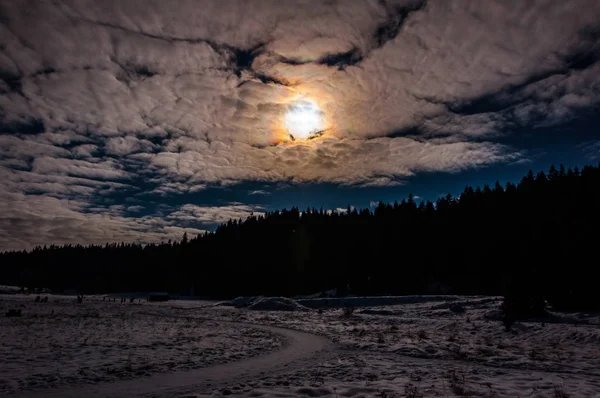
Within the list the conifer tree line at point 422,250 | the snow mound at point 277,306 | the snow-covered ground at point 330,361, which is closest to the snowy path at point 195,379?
the snow-covered ground at point 330,361

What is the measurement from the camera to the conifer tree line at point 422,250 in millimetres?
30141

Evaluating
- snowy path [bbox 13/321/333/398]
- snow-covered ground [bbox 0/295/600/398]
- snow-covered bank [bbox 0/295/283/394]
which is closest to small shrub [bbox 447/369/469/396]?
snow-covered ground [bbox 0/295/600/398]

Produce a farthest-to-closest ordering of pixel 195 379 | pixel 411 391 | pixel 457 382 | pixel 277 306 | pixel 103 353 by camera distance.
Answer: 1. pixel 277 306
2. pixel 103 353
3. pixel 195 379
4. pixel 457 382
5. pixel 411 391

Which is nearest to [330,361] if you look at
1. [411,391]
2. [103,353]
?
[411,391]

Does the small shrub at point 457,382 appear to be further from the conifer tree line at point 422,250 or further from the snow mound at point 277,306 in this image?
the snow mound at point 277,306

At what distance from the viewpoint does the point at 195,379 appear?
11094 millimetres

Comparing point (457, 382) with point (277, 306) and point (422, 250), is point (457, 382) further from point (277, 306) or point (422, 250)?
point (422, 250)

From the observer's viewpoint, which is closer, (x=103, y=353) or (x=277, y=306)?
(x=103, y=353)

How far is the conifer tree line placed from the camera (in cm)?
3014

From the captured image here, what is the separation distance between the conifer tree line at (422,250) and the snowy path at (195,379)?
55.3ft

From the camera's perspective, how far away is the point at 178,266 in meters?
130

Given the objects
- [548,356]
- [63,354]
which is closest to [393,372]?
[548,356]

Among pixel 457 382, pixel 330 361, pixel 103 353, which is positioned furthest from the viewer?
pixel 103 353

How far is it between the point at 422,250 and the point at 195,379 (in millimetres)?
70189
